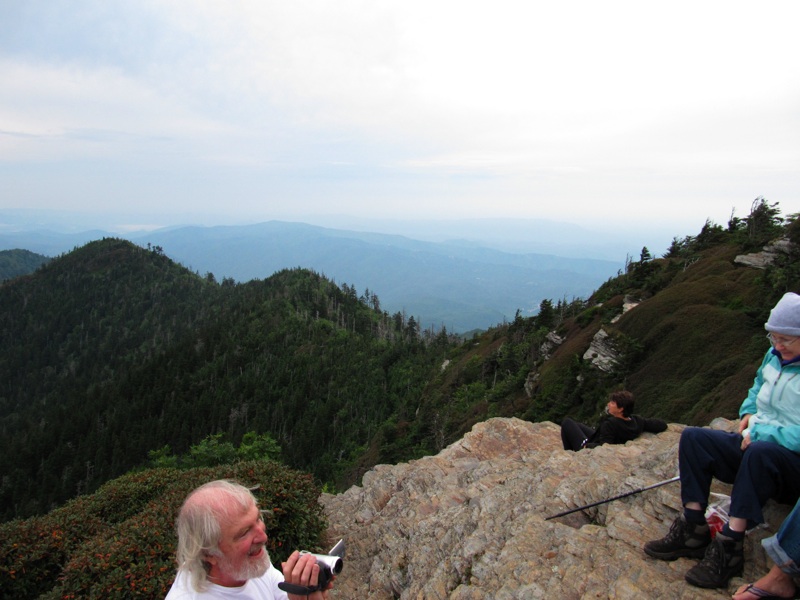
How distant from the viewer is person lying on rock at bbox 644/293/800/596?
406 centimetres

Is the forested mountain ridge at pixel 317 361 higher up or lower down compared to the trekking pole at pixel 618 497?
lower down

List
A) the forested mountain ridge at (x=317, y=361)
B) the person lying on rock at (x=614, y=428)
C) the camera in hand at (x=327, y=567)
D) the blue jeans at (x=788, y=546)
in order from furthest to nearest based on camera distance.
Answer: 1. the forested mountain ridge at (x=317, y=361)
2. the person lying on rock at (x=614, y=428)
3. the blue jeans at (x=788, y=546)
4. the camera in hand at (x=327, y=567)

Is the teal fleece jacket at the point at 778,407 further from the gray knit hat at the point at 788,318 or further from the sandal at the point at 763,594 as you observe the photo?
the sandal at the point at 763,594

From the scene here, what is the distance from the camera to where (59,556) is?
29.6 feet

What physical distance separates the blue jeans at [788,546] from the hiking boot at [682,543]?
2.59 feet

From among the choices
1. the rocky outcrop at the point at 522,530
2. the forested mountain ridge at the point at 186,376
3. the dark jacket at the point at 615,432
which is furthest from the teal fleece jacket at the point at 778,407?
the forested mountain ridge at the point at 186,376

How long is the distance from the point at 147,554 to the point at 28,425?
114637 mm

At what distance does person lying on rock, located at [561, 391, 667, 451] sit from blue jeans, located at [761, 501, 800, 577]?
4.98 m

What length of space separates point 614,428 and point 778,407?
201 inches

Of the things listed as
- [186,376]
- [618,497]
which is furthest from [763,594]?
[186,376]

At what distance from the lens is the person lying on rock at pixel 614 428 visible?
8.90 metres

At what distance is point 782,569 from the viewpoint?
360 centimetres

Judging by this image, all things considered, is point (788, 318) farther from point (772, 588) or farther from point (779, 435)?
point (772, 588)

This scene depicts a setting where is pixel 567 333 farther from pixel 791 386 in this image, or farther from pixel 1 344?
pixel 1 344
